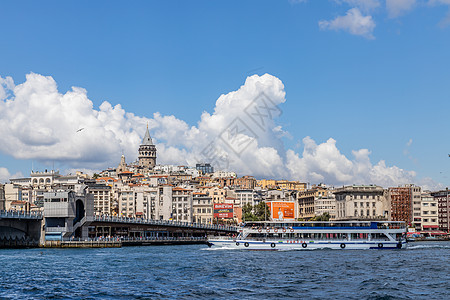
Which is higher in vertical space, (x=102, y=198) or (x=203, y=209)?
(x=102, y=198)

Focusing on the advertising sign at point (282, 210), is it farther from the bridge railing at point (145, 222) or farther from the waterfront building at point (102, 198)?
the waterfront building at point (102, 198)

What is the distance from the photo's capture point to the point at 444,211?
17725 centimetres

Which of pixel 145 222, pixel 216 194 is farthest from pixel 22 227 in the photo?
pixel 216 194

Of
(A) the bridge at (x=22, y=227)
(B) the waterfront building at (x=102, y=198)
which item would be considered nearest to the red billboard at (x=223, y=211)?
(B) the waterfront building at (x=102, y=198)

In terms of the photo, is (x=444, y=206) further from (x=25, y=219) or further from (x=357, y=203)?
(x=25, y=219)

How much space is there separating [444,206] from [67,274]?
142195 millimetres

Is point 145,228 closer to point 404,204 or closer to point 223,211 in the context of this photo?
point 223,211

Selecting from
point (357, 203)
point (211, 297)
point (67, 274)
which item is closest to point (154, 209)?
point (357, 203)

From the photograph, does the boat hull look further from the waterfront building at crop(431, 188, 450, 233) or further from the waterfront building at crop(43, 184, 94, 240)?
the waterfront building at crop(431, 188, 450, 233)

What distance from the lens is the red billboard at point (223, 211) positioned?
169m

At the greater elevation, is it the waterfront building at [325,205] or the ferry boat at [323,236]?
the waterfront building at [325,205]

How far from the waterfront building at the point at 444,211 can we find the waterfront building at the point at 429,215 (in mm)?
1916

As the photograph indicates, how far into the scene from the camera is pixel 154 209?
6757 inches

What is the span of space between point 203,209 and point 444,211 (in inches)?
2589
